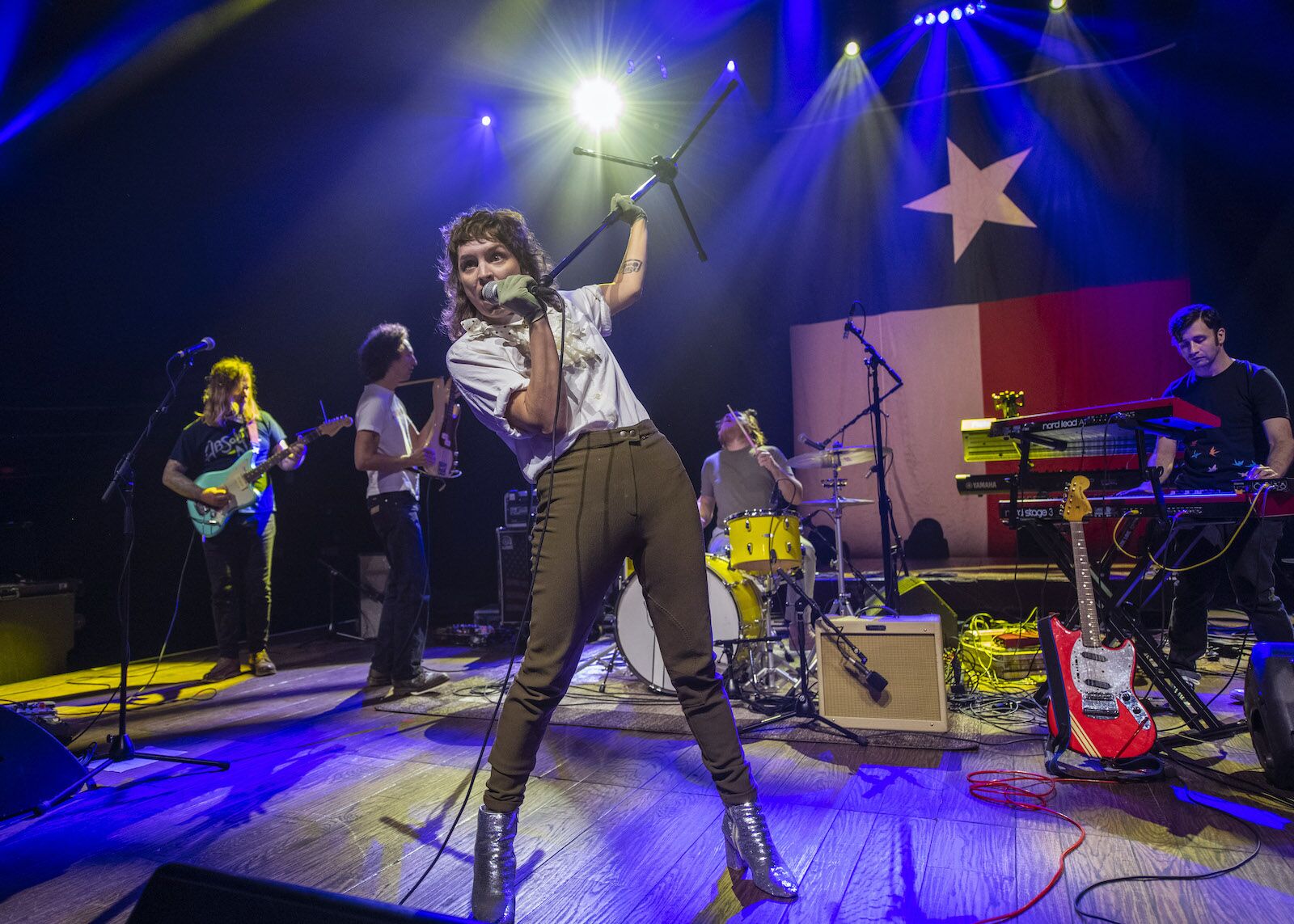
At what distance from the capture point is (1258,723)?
2.63m

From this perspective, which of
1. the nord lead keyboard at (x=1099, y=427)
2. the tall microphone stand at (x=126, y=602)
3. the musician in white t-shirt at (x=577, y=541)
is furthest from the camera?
the tall microphone stand at (x=126, y=602)

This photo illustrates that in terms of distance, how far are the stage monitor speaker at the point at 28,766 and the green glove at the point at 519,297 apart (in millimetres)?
1904

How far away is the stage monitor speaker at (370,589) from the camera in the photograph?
6801mm

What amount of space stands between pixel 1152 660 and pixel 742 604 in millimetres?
1953

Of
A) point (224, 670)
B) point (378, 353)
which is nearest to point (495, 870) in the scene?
point (378, 353)

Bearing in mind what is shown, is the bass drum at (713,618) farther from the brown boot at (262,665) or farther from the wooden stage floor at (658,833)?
the brown boot at (262,665)

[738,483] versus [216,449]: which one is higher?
[216,449]

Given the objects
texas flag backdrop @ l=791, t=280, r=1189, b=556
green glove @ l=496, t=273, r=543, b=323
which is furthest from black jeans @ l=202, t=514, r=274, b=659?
texas flag backdrop @ l=791, t=280, r=1189, b=556

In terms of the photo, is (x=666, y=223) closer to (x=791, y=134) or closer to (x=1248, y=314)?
(x=791, y=134)

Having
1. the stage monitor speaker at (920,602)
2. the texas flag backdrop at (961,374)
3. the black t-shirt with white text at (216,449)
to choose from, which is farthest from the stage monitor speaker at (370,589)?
the texas flag backdrop at (961,374)

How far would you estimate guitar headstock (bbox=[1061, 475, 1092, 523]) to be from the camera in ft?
10.1

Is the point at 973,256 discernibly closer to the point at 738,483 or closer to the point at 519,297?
the point at 738,483

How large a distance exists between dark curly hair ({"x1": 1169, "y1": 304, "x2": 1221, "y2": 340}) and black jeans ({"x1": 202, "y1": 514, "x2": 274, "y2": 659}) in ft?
19.4

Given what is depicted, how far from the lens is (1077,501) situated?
308 centimetres
